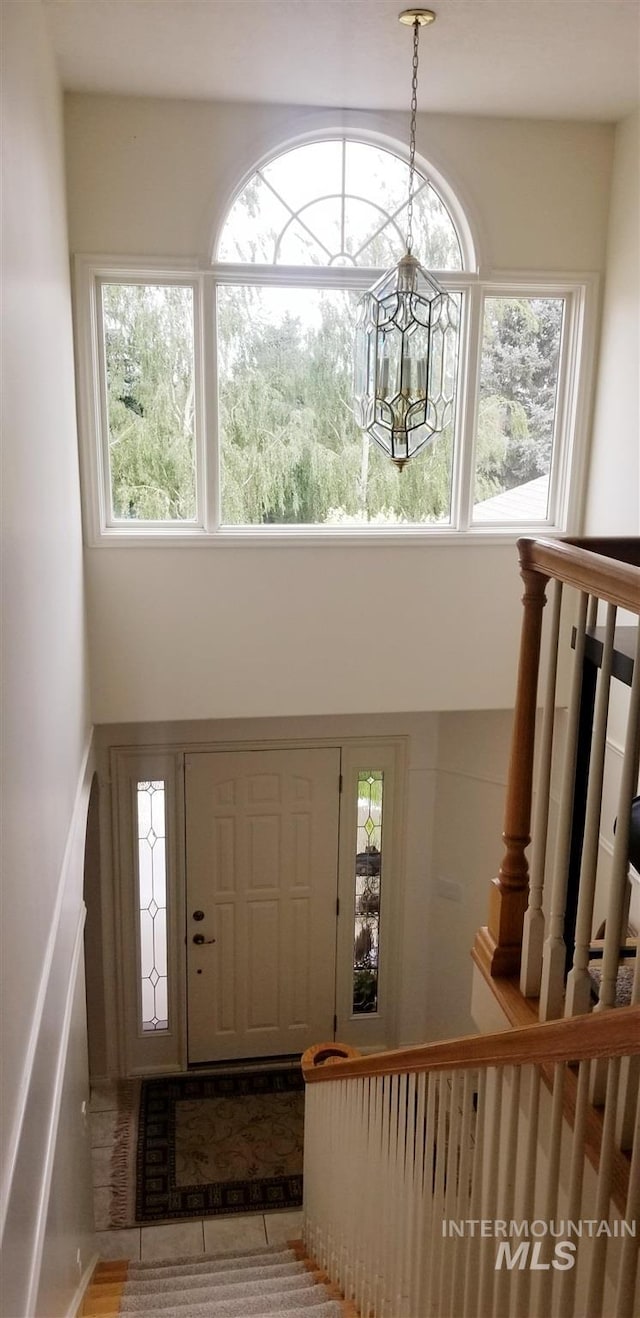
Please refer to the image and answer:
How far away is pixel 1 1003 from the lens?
2.04 meters

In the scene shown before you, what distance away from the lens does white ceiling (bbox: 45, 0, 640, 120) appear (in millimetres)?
3531

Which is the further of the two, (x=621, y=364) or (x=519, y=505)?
(x=519, y=505)

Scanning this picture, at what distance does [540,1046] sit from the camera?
176 centimetres

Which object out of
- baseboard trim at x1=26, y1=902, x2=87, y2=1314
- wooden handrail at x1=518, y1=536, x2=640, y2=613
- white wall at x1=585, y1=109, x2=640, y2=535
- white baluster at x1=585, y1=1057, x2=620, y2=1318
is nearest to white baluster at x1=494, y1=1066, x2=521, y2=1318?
white baluster at x1=585, y1=1057, x2=620, y2=1318

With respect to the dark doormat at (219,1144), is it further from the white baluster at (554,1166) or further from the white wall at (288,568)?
the white baluster at (554,1166)

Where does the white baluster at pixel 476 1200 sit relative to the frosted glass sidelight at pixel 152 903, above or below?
above

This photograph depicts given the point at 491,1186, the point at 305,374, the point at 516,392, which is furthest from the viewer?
the point at 516,392

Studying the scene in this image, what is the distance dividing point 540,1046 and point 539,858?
1.63 ft

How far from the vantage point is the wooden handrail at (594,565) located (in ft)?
5.52

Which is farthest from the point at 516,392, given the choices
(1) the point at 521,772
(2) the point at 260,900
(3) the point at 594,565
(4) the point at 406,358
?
(3) the point at 594,565

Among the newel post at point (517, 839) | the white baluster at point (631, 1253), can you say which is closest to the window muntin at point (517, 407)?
the newel post at point (517, 839)

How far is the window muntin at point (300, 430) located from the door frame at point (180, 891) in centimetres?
162

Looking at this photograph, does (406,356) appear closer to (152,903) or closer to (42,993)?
(42,993)

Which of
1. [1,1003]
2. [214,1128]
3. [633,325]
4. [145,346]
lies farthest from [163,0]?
[214,1128]
